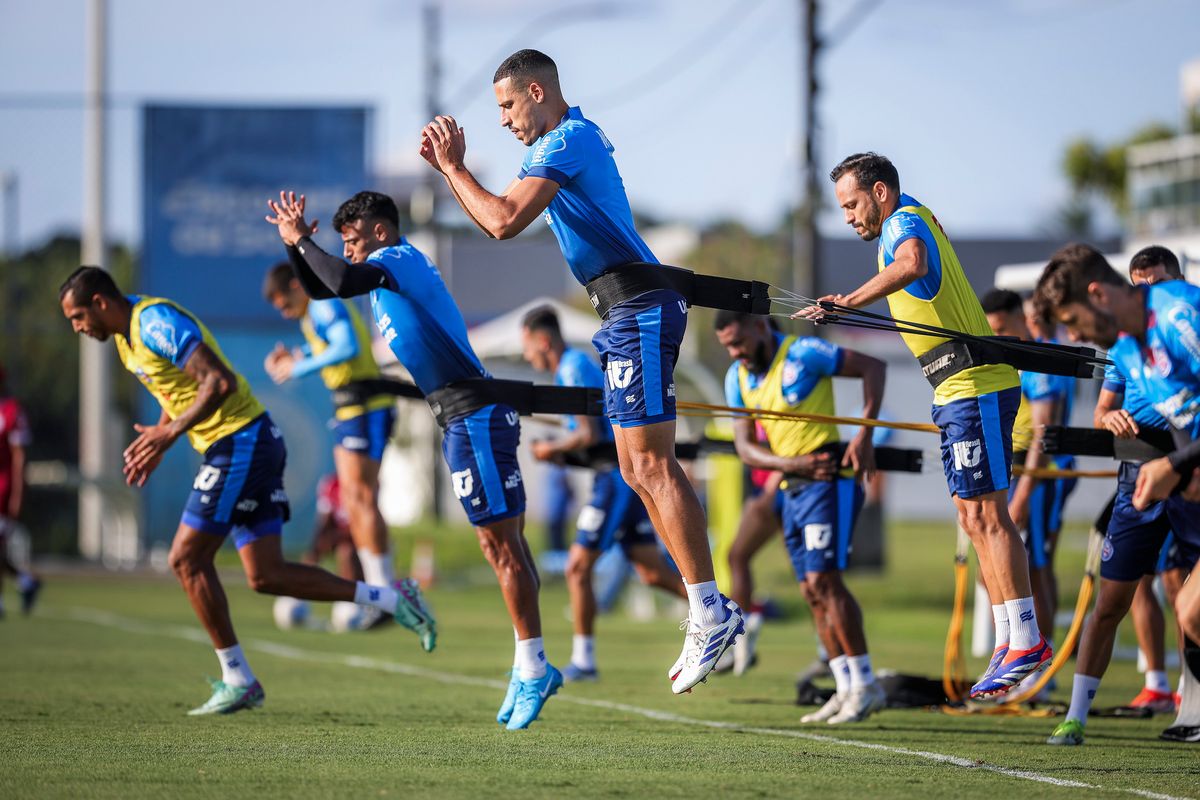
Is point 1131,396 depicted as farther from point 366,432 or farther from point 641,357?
point 366,432

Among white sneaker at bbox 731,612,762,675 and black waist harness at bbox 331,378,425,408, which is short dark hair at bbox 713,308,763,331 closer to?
black waist harness at bbox 331,378,425,408

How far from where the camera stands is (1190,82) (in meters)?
75.5

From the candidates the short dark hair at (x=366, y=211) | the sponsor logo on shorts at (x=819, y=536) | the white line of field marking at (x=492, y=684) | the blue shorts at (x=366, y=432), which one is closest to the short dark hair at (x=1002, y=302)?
the sponsor logo on shorts at (x=819, y=536)

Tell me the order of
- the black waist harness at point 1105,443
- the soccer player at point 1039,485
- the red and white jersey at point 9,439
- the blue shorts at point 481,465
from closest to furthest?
the black waist harness at point 1105,443
the blue shorts at point 481,465
the soccer player at point 1039,485
the red and white jersey at point 9,439

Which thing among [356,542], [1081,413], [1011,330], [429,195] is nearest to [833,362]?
[1011,330]

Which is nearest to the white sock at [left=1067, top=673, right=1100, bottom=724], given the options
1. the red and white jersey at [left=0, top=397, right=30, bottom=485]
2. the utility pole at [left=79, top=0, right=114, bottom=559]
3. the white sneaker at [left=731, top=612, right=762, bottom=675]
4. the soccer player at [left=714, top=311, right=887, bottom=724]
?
the soccer player at [left=714, top=311, right=887, bottom=724]

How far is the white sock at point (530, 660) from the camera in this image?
800cm

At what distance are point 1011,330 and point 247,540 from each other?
486 cm

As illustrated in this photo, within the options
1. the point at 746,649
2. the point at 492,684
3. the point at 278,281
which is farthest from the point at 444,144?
the point at 278,281

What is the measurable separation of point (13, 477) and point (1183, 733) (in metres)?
12.1

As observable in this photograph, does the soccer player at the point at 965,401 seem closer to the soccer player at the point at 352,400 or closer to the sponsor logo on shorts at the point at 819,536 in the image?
the sponsor logo on shorts at the point at 819,536

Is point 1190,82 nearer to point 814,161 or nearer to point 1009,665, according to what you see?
point 814,161

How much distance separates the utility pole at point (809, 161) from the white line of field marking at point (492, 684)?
912cm

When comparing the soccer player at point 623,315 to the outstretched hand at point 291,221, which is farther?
the outstretched hand at point 291,221
